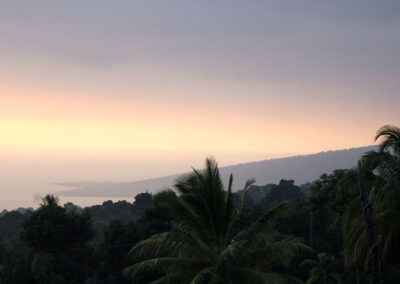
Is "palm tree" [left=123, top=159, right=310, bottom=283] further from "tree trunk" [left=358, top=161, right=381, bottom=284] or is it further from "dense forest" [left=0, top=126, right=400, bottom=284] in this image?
"tree trunk" [left=358, top=161, right=381, bottom=284]

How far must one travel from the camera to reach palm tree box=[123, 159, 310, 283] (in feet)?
46.6

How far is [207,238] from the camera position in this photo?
580 inches

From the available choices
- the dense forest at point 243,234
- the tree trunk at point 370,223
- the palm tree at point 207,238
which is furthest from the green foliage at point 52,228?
the tree trunk at point 370,223

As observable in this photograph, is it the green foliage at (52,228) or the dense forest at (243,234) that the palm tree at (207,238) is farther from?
the green foliage at (52,228)

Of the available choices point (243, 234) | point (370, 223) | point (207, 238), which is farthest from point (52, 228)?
point (370, 223)

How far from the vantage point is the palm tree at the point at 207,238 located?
14.2m

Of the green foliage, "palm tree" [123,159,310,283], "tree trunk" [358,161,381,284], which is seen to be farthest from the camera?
the green foliage

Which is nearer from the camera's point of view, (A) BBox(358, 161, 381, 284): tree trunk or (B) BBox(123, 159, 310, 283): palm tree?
(B) BBox(123, 159, 310, 283): palm tree

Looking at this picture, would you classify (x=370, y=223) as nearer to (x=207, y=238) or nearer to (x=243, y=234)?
(x=243, y=234)

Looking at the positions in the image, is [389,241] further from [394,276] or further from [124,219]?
[124,219]

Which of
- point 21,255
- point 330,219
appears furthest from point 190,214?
point 330,219

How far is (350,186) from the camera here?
21.1 metres

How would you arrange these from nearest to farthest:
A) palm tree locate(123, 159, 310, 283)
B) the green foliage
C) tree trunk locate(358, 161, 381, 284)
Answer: palm tree locate(123, 159, 310, 283) < tree trunk locate(358, 161, 381, 284) < the green foliage

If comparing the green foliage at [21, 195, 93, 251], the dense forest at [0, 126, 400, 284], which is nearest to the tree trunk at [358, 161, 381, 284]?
the dense forest at [0, 126, 400, 284]
